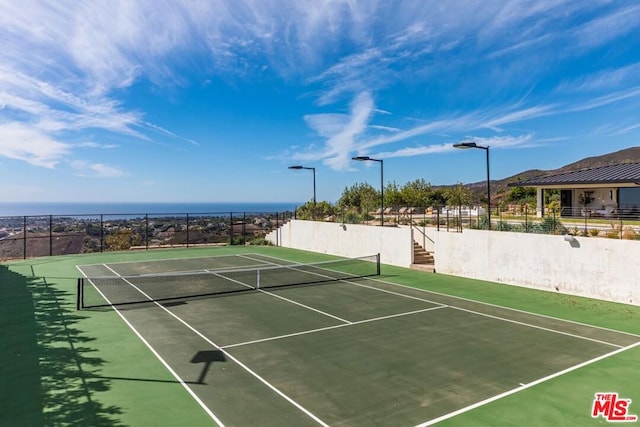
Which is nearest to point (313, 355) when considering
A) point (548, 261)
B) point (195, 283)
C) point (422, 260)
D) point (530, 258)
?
point (195, 283)

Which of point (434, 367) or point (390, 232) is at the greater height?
point (390, 232)

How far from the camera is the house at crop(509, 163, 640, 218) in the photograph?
23328 millimetres

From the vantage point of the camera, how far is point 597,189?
86.4ft

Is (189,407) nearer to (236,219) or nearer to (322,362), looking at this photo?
(322,362)

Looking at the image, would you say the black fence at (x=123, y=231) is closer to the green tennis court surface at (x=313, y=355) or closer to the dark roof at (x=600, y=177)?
the green tennis court surface at (x=313, y=355)

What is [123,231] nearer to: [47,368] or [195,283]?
[195,283]

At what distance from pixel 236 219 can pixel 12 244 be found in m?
15.1

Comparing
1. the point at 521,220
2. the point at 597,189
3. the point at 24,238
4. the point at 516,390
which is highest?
the point at 597,189

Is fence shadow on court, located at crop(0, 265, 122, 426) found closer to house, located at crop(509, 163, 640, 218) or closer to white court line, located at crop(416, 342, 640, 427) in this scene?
white court line, located at crop(416, 342, 640, 427)

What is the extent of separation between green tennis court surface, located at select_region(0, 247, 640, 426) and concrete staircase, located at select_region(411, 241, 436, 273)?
410 cm

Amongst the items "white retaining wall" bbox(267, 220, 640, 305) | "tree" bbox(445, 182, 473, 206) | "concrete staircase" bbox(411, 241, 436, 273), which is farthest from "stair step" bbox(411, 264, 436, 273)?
"tree" bbox(445, 182, 473, 206)

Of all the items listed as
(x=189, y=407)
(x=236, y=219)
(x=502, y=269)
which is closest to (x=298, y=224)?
(x=236, y=219)

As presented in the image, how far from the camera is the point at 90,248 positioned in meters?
30.2

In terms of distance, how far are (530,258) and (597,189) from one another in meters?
13.3
